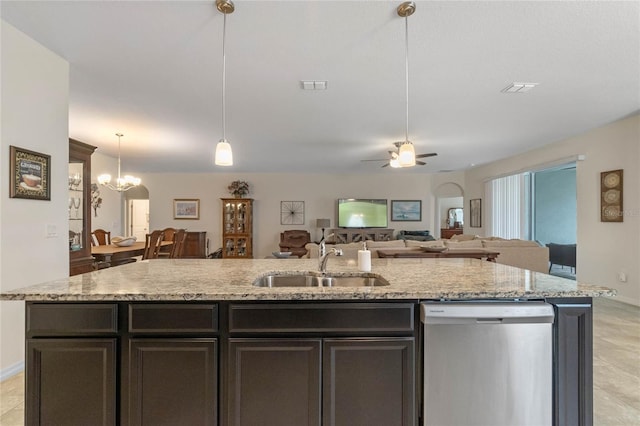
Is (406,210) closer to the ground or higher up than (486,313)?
higher up

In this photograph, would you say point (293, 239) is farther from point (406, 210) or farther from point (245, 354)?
point (245, 354)

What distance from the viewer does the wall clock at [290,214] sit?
8641mm

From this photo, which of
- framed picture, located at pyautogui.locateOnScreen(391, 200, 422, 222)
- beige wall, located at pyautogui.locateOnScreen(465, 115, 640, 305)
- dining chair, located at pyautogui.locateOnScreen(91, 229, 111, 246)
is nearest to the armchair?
framed picture, located at pyautogui.locateOnScreen(391, 200, 422, 222)

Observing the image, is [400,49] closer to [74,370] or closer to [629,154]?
[74,370]

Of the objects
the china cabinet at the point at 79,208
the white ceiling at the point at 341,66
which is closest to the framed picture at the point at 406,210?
the white ceiling at the point at 341,66

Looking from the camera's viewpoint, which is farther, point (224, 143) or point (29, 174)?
point (29, 174)

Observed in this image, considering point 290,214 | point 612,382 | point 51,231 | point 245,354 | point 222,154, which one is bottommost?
point 612,382

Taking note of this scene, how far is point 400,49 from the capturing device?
2432 millimetres

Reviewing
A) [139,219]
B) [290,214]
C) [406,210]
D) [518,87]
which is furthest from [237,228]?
[518,87]

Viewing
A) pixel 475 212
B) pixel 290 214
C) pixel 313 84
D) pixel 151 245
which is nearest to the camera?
pixel 313 84

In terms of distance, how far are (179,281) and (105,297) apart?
348 millimetres

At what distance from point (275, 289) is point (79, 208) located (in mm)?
2881

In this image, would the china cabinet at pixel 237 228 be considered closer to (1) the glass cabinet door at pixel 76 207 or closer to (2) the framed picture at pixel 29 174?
(1) the glass cabinet door at pixel 76 207

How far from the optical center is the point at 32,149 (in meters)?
2.37
